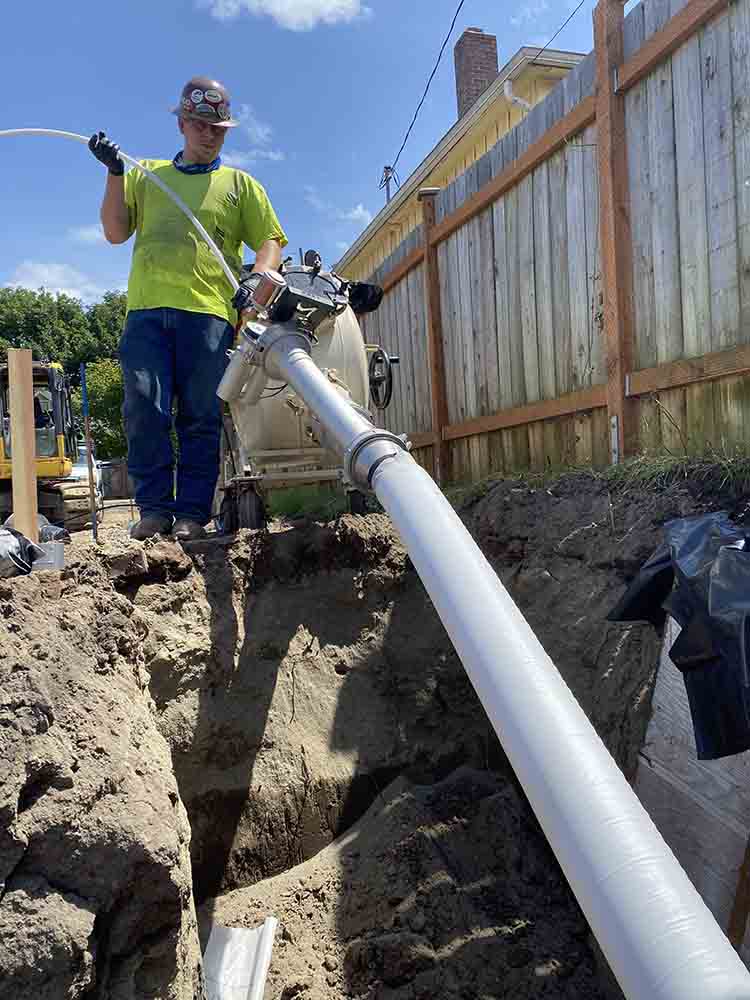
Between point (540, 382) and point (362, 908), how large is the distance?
2.78 meters

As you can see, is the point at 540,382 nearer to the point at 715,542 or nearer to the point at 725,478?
the point at 725,478

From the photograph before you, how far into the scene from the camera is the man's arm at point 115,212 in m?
3.12

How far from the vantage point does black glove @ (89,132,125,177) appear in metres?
2.89

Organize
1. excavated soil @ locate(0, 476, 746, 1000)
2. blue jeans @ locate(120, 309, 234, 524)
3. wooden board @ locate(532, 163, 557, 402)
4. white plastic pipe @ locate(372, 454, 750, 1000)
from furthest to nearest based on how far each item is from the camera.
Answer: wooden board @ locate(532, 163, 557, 402) < blue jeans @ locate(120, 309, 234, 524) < excavated soil @ locate(0, 476, 746, 1000) < white plastic pipe @ locate(372, 454, 750, 1000)

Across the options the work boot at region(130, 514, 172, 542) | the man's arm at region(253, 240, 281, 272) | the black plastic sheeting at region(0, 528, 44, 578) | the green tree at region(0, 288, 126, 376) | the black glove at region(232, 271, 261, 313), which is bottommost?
the black plastic sheeting at region(0, 528, 44, 578)

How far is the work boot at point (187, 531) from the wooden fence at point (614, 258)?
1836 millimetres

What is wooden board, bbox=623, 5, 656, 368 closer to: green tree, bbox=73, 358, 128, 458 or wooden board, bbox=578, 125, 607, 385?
wooden board, bbox=578, 125, 607, 385

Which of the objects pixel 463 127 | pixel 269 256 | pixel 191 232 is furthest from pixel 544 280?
pixel 463 127

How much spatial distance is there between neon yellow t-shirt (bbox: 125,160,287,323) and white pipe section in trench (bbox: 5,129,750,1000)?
2121 mm

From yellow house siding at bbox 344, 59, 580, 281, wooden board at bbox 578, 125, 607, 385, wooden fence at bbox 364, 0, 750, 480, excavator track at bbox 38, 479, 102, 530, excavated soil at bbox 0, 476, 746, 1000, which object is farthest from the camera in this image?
excavator track at bbox 38, 479, 102, 530

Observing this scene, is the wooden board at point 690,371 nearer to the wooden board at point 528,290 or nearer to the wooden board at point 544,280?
the wooden board at point 544,280

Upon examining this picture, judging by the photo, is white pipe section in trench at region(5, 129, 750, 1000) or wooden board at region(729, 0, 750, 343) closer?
white pipe section in trench at region(5, 129, 750, 1000)

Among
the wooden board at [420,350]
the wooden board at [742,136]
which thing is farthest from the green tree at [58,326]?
the wooden board at [742,136]

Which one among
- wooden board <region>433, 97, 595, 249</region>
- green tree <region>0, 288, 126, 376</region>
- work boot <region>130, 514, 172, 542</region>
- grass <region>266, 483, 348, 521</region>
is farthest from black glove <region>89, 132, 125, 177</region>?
green tree <region>0, 288, 126, 376</region>
